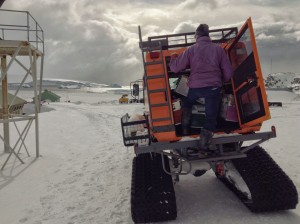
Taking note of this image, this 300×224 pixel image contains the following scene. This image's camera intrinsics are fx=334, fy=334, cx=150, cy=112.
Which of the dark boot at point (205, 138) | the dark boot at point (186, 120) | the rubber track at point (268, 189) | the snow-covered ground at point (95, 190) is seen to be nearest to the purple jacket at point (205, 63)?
the dark boot at point (186, 120)

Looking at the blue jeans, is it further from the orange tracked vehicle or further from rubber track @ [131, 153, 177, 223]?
rubber track @ [131, 153, 177, 223]

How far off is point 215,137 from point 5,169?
6751mm

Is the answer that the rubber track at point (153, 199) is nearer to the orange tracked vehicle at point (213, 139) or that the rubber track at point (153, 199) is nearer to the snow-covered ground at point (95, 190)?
the orange tracked vehicle at point (213, 139)

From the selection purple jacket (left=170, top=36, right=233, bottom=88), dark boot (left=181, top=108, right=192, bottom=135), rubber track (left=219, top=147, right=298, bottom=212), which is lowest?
rubber track (left=219, top=147, right=298, bottom=212)

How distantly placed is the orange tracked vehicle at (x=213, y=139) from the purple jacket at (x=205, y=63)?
1.05 feet

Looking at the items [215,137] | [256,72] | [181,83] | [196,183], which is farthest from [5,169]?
[256,72]

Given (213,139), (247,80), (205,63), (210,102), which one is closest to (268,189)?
(213,139)

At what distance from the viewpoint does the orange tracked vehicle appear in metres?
4.98

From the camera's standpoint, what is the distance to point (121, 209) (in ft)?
18.8

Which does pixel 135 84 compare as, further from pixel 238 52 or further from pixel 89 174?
pixel 238 52

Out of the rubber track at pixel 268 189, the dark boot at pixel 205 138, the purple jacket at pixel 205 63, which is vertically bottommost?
the rubber track at pixel 268 189

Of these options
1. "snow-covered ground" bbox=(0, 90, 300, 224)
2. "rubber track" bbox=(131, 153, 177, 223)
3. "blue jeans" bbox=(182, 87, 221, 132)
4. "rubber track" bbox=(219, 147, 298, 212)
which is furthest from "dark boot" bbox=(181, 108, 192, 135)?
"snow-covered ground" bbox=(0, 90, 300, 224)

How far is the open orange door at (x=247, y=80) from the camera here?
475 centimetres

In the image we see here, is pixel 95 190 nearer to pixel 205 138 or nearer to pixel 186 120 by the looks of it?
pixel 186 120
